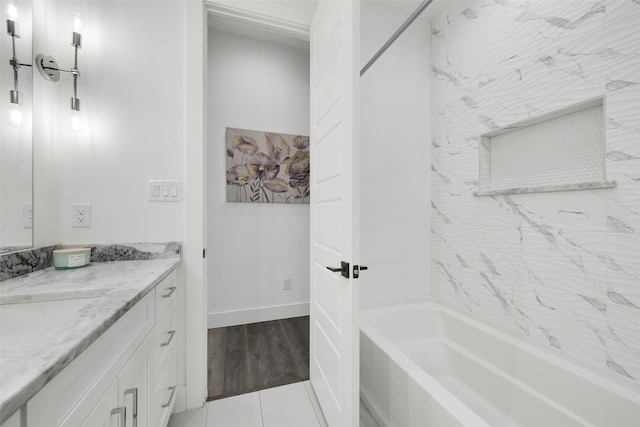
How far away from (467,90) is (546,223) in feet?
3.30

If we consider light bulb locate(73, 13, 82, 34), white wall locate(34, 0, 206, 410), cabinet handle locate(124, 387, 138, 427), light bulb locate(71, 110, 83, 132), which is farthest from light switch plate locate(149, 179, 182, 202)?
cabinet handle locate(124, 387, 138, 427)

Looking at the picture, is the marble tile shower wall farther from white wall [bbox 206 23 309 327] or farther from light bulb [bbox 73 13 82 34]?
light bulb [bbox 73 13 82 34]

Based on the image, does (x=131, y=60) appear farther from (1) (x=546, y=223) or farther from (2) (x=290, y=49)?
(1) (x=546, y=223)

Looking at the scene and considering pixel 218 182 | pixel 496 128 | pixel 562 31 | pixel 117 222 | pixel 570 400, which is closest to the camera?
pixel 570 400

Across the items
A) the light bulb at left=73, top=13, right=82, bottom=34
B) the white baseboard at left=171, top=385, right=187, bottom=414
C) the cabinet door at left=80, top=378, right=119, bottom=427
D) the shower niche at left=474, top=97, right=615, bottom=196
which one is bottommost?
the white baseboard at left=171, top=385, right=187, bottom=414

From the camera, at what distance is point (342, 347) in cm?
111

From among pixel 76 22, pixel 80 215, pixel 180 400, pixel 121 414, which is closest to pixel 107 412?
pixel 121 414

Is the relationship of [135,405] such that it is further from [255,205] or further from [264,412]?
[255,205]

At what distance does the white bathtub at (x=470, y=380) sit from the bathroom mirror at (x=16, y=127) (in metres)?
1.69

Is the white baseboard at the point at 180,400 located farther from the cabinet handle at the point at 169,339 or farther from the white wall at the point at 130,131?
the cabinet handle at the point at 169,339

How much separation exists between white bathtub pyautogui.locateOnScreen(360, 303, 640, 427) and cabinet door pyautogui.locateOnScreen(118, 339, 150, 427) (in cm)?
100

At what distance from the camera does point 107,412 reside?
0.64 meters

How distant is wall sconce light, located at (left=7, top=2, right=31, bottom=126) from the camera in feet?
3.36

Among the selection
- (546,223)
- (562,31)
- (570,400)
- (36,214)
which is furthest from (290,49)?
(570,400)
